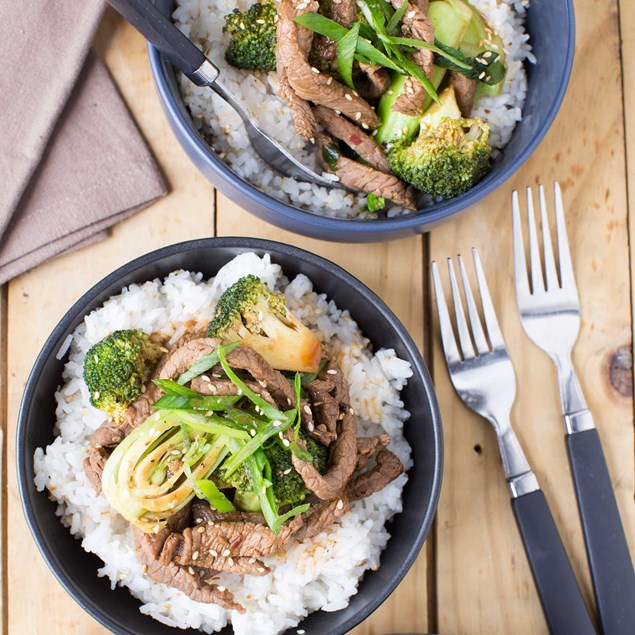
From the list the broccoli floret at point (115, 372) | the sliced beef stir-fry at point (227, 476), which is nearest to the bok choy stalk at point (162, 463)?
the sliced beef stir-fry at point (227, 476)

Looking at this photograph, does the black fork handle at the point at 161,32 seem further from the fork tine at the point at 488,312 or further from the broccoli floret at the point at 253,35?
the fork tine at the point at 488,312

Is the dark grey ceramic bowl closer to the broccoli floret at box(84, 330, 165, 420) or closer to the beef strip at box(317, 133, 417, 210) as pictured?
the broccoli floret at box(84, 330, 165, 420)

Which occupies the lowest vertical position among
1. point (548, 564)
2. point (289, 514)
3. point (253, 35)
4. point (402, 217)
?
point (548, 564)

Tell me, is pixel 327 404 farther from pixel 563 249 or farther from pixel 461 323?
pixel 563 249

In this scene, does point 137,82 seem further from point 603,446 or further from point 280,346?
point 603,446

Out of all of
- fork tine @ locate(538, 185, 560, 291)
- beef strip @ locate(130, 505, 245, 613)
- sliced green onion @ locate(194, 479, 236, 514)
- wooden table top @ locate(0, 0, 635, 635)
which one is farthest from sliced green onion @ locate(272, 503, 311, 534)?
fork tine @ locate(538, 185, 560, 291)

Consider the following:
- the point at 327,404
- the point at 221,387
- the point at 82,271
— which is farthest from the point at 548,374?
the point at 82,271

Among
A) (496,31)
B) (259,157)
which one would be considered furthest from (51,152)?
(496,31)
